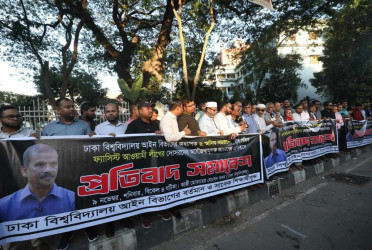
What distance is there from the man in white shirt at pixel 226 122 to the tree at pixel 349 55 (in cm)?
1113

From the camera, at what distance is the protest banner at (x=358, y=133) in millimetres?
6848

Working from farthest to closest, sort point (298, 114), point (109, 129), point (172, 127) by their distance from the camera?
point (298, 114)
point (109, 129)
point (172, 127)

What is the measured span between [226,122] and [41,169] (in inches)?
117

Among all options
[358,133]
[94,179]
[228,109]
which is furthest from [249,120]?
[358,133]

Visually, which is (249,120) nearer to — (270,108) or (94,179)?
(270,108)

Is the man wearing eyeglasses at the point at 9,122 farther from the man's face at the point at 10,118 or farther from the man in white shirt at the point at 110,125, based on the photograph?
the man in white shirt at the point at 110,125

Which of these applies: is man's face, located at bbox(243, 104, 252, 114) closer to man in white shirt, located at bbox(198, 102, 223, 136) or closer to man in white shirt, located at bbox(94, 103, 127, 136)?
man in white shirt, located at bbox(198, 102, 223, 136)

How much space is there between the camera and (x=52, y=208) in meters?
2.07

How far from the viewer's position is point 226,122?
385 cm

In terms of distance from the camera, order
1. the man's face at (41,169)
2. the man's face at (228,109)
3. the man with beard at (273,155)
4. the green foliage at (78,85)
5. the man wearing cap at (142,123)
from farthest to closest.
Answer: the green foliage at (78,85) → the man with beard at (273,155) → the man's face at (228,109) → the man wearing cap at (142,123) → the man's face at (41,169)

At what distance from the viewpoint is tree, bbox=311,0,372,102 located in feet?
40.0

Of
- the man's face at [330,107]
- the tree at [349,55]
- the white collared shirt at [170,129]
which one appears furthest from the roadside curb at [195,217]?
the tree at [349,55]

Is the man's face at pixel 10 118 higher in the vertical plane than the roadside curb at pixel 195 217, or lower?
higher

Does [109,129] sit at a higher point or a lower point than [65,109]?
lower
